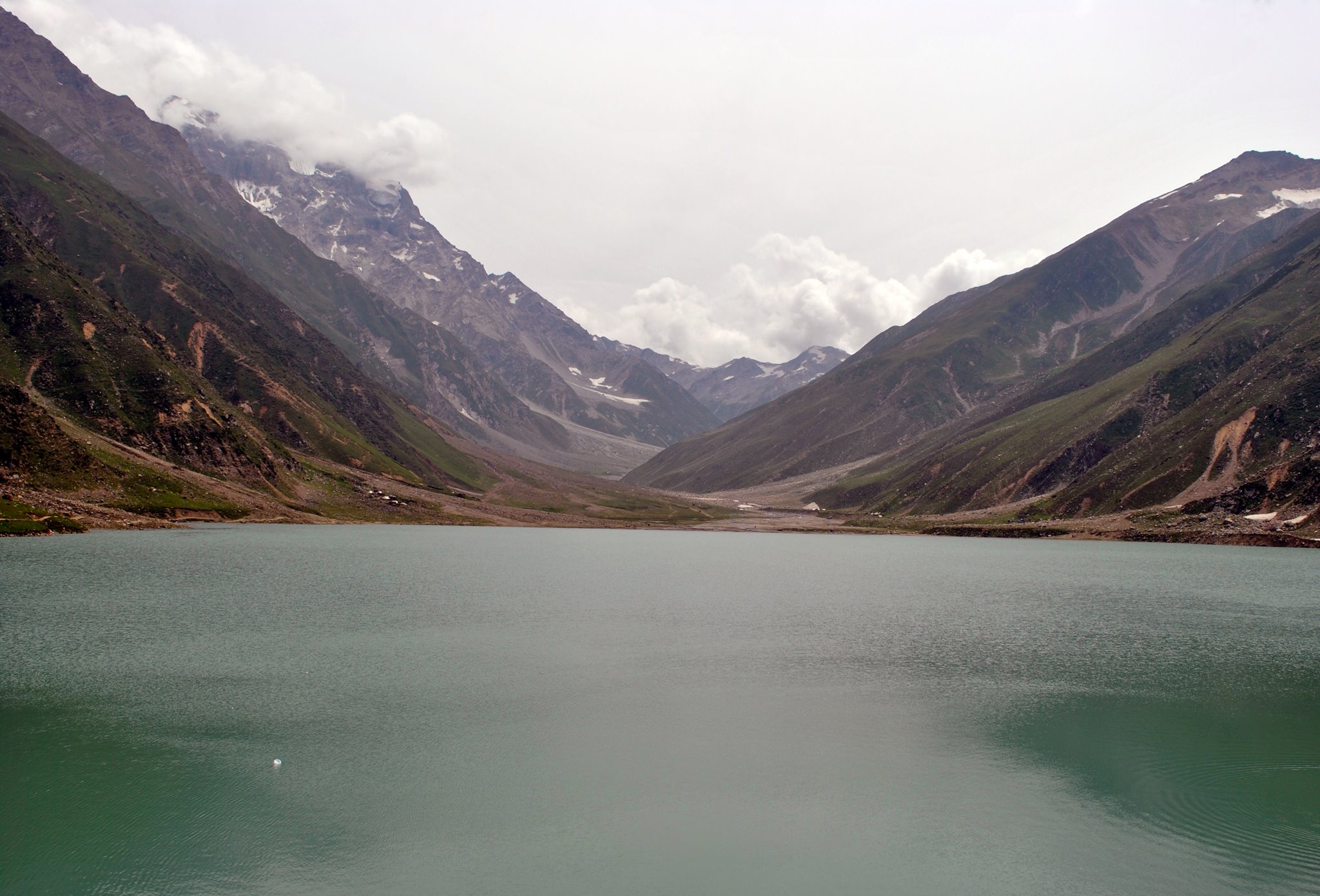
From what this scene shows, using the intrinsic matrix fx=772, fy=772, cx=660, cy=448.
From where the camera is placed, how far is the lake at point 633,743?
23859mm

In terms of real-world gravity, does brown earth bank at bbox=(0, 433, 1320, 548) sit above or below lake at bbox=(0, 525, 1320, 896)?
above

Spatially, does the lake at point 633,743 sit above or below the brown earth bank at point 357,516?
below

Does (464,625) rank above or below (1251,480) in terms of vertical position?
below

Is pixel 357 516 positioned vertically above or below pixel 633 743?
above

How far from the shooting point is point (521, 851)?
2444 cm

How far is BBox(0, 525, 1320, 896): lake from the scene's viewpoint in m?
23.9

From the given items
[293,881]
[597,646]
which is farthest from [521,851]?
[597,646]

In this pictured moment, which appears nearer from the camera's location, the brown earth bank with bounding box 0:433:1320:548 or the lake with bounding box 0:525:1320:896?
the lake with bounding box 0:525:1320:896

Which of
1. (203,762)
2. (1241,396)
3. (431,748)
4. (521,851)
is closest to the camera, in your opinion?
(521,851)

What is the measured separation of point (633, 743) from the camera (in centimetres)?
3369

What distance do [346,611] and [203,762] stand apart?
31388 mm

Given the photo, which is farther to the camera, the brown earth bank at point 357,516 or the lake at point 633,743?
the brown earth bank at point 357,516

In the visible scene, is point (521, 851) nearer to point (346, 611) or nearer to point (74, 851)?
point (74, 851)

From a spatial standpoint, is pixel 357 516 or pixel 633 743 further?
pixel 357 516
